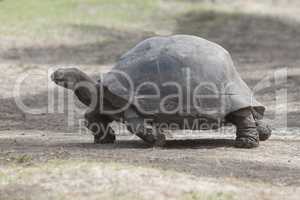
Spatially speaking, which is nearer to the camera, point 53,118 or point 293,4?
point 53,118

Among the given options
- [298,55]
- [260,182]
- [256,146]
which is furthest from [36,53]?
[260,182]

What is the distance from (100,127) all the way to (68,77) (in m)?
0.72

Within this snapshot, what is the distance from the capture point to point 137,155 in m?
8.58

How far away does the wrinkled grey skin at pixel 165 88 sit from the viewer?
911 cm

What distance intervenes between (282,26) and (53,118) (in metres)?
15.3

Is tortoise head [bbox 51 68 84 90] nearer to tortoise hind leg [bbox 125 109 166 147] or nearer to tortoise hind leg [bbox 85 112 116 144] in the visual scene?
tortoise hind leg [bbox 85 112 116 144]

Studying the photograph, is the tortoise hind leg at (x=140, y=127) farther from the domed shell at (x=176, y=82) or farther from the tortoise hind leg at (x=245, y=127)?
the tortoise hind leg at (x=245, y=127)

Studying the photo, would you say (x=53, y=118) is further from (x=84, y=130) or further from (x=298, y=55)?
(x=298, y=55)

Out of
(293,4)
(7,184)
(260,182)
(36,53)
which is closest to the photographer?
(7,184)

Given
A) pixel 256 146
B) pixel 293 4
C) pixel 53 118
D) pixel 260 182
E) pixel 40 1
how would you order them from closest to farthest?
1. pixel 260 182
2. pixel 256 146
3. pixel 53 118
4. pixel 40 1
5. pixel 293 4

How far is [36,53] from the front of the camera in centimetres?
2016

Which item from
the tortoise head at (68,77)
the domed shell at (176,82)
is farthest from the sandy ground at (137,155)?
the tortoise head at (68,77)

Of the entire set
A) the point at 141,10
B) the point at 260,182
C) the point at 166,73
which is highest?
the point at 141,10

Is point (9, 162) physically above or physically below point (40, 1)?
below
